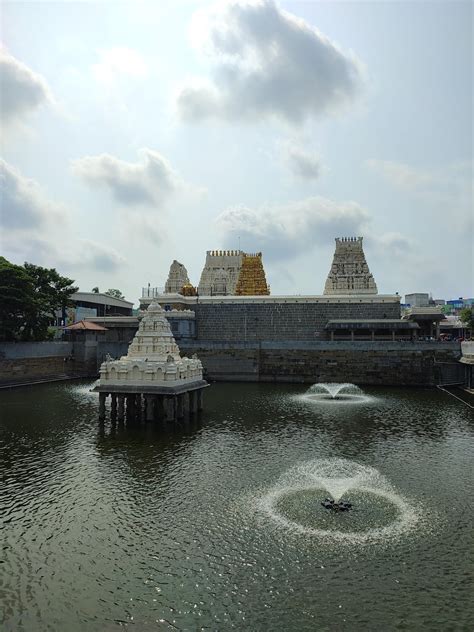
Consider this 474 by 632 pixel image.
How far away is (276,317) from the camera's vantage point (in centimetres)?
5778

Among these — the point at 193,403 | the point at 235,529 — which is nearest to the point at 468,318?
the point at 193,403

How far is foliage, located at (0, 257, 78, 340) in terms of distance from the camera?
4369 cm

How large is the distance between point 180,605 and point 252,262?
61903 mm

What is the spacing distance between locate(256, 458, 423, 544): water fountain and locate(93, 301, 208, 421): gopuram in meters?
10.7

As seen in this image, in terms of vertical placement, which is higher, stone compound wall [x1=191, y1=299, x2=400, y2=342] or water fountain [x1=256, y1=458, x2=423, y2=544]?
stone compound wall [x1=191, y1=299, x2=400, y2=342]

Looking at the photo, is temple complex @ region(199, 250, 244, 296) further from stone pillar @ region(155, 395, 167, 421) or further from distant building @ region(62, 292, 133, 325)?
stone pillar @ region(155, 395, 167, 421)

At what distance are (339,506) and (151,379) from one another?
1530cm

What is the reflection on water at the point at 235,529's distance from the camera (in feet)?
32.1

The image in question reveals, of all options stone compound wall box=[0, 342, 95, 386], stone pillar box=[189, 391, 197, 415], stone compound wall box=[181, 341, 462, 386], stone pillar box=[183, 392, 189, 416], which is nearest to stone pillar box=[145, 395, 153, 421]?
stone pillar box=[183, 392, 189, 416]

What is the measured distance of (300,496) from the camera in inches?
623

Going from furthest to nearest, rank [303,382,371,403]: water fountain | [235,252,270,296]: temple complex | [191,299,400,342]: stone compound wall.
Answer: [235,252,270,296]: temple complex < [191,299,400,342]: stone compound wall < [303,382,371,403]: water fountain

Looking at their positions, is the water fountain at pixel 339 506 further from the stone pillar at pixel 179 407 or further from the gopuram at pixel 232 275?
the gopuram at pixel 232 275

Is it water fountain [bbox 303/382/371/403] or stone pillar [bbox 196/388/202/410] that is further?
water fountain [bbox 303/382/371/403]

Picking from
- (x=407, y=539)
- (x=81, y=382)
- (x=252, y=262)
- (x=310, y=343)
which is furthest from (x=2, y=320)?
(x=407, y=539)
